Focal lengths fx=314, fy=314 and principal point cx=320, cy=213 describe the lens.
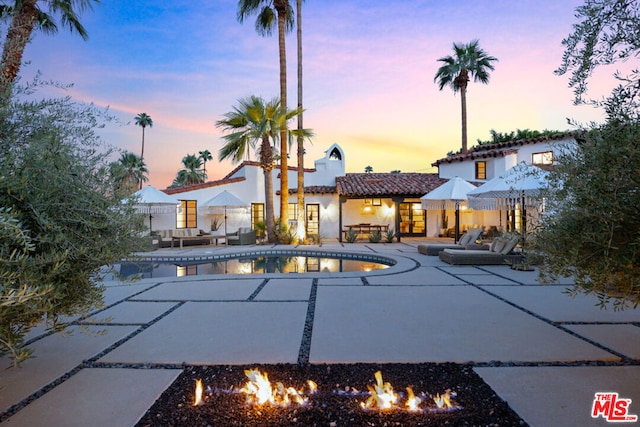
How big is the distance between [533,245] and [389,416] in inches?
83.0

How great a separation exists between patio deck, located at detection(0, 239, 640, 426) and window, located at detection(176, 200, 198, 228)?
11.3 metres

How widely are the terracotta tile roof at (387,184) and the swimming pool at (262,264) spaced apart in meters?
5.89

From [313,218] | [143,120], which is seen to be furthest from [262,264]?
[143,120]

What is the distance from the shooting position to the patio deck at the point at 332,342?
2320 mm

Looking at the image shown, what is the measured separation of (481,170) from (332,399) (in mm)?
19772

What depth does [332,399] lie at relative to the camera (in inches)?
87.8

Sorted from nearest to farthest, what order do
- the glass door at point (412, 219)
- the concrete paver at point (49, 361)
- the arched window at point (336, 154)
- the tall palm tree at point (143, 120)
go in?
the concrete paver at point (49, 361), the glass door at point (412, 219), the arched window at point (336, 154), the tall palm tree at point (143, 120)

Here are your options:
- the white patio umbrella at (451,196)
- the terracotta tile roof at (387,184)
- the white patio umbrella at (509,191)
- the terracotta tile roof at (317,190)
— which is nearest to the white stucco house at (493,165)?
the terracotta tile roof at (387,184)

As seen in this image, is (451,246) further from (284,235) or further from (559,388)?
(559,388)

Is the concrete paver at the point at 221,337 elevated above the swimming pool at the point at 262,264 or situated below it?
above

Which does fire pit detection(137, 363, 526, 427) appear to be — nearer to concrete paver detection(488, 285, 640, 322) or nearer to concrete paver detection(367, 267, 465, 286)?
concrete paver detection(488, 285, 640, 322)

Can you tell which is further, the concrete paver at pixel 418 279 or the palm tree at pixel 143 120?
the palm tree at pixel 143 120

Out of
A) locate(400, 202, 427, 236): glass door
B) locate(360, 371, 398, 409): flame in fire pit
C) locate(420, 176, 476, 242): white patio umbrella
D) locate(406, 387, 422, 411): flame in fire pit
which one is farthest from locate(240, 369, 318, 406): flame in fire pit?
locate(400, 202, 427, 236): glass door

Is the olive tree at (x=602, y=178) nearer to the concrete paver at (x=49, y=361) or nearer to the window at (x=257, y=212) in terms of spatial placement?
the concrete paver at (x=49, y=361)
